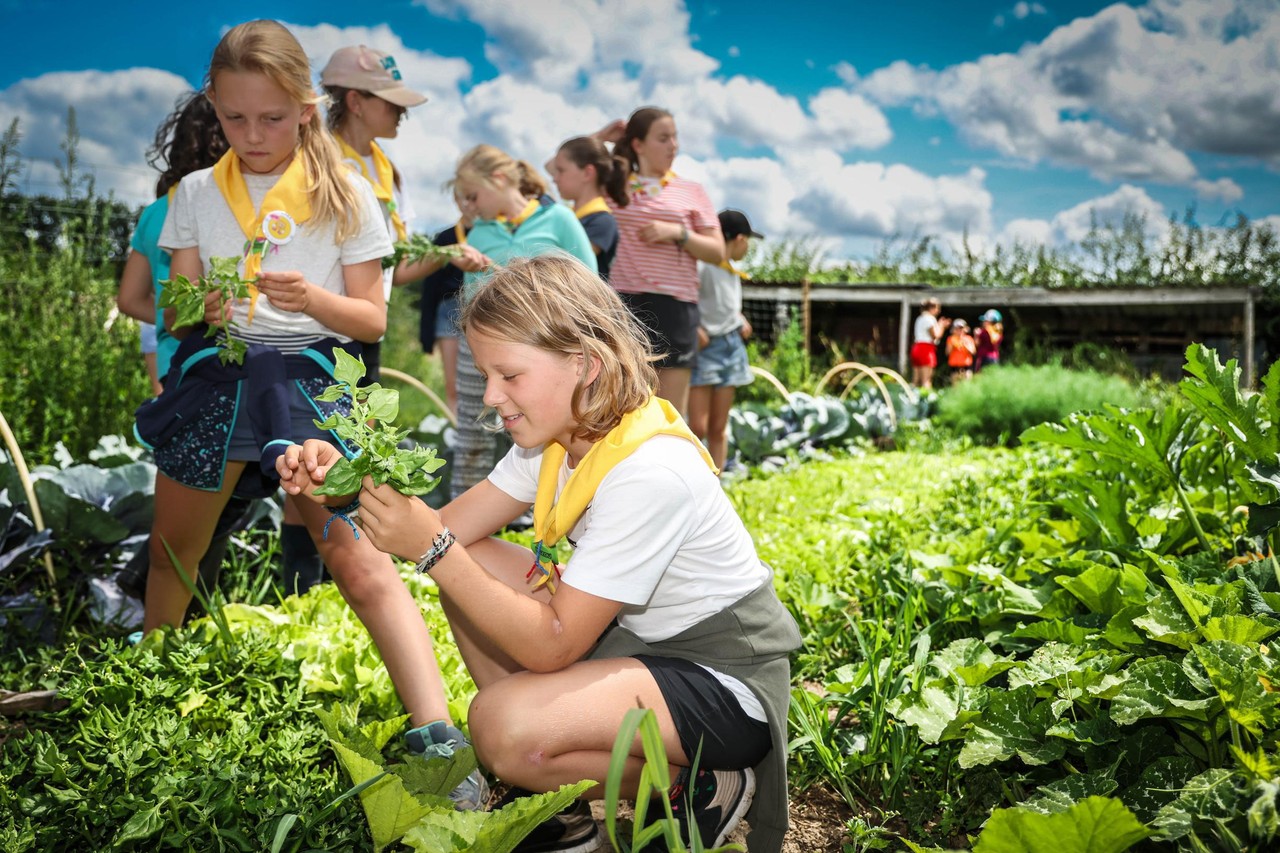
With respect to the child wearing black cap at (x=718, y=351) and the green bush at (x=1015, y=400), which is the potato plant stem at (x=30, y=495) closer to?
the child wearing black cap at (x=718, y=351)

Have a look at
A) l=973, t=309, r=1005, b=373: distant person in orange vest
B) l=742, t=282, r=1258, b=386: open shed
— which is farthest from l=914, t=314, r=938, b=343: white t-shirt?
l=742, t=282, r=1258, b=386: open shed

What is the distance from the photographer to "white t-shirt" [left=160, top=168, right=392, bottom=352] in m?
2.09

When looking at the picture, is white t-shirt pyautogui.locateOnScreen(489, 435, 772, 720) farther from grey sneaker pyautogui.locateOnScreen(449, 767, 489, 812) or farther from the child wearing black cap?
the child wearing black cap

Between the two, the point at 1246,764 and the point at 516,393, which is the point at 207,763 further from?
the point at 1246,764

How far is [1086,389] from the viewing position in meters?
7.58

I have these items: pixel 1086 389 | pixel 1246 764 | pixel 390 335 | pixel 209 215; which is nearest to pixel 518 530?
pixel 209 215

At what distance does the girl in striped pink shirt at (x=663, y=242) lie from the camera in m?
4.04

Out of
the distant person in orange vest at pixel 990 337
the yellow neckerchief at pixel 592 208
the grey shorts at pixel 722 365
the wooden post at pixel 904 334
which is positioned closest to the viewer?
the yellow neckerchief at pixel 592 208

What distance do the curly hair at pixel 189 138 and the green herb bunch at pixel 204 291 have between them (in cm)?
71

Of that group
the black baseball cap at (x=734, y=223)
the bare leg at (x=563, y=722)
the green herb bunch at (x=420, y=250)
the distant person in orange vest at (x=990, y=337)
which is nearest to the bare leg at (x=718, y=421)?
the black baseball cap at (x=734, y=223)

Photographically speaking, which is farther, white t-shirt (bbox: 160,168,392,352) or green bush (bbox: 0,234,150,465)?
green bush (bbox: 0,234,150,465)

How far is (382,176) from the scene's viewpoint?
10.0 ft

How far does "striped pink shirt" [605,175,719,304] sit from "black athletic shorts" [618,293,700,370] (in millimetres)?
35

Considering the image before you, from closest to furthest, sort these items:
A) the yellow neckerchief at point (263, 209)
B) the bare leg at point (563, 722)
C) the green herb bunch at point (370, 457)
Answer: the green herb bunch at point (370, 457), the bare leg at point (563, 722), the yellow neckerchief at point (263, 209)
